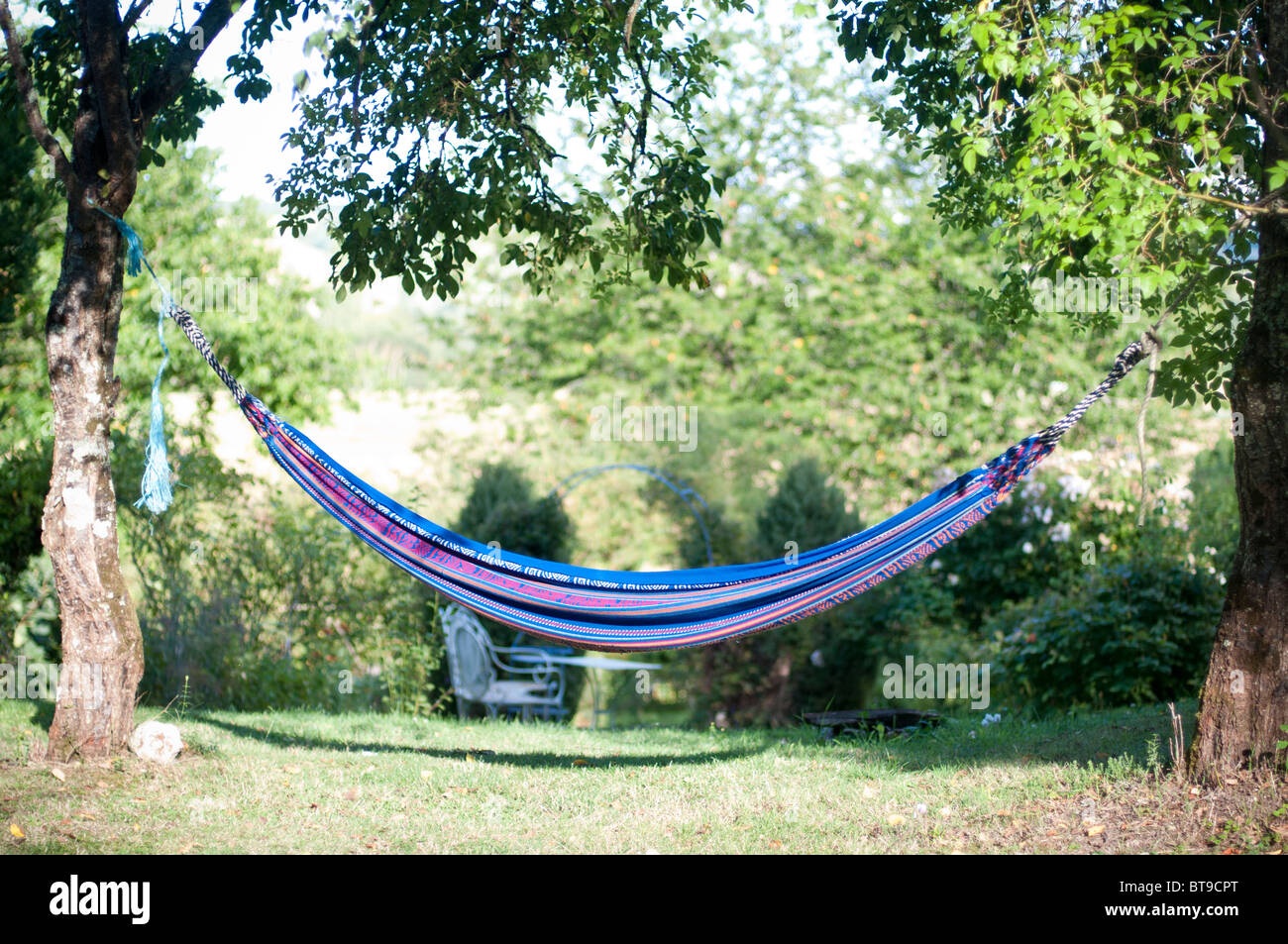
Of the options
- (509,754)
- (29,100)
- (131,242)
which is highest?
(29,100)

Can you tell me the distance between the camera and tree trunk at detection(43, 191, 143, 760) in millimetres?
3305

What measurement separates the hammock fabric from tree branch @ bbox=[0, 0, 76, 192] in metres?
0.63

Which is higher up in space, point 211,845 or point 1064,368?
point 1064,368

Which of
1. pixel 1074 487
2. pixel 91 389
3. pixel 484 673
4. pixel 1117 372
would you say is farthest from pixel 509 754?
pixel 1074 487

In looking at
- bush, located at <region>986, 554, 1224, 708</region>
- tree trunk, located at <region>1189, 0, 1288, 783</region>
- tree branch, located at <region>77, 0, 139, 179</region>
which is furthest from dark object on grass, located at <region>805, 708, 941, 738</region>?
tree branch, located at <region>77, 0, 139, 179</region>

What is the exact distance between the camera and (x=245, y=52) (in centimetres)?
397

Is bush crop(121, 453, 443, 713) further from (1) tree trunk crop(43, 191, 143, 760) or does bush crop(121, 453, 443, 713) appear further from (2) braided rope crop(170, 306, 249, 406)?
(2) braided rope crop(170, 306, 249, 406)

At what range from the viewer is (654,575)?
10.9 feet

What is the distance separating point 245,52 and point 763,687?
3891 mm

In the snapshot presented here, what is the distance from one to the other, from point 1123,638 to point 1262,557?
190 cm

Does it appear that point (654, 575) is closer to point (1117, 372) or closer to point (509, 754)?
point (509, 754)
